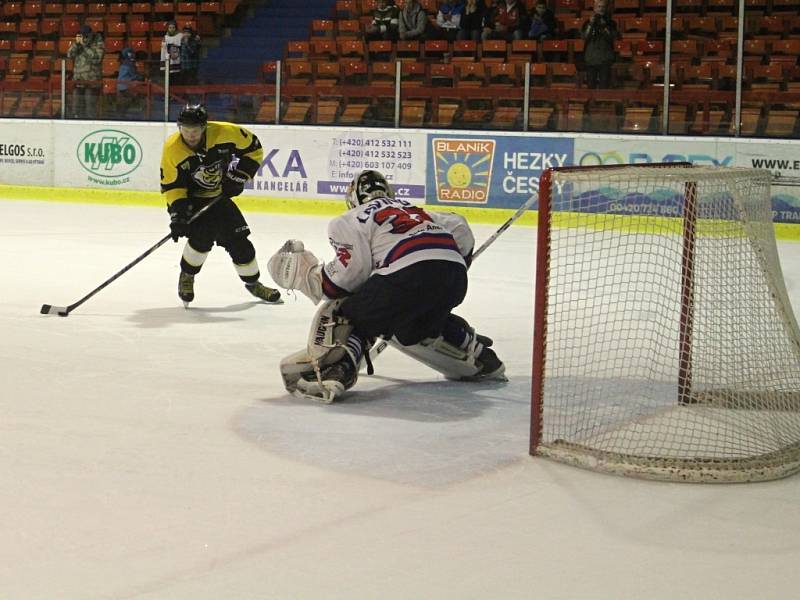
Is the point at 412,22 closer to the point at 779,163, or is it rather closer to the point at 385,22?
the point at 385,22

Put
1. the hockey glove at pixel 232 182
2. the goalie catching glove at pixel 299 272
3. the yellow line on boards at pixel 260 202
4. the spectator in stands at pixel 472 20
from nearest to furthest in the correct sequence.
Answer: the goalie catching glove at pixel 299 272 < the hockey glove at pixel 232 182 < the yellow line on boards at pixel 260 202 < the spectator in stands at pixel 472 20

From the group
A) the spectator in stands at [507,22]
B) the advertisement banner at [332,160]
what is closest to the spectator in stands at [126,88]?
the advertisement banner at [332,160]

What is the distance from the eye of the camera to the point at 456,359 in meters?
4.57

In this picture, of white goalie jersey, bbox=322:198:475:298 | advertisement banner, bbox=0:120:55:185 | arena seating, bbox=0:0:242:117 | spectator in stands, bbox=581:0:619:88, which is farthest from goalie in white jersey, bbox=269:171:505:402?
arena seating, bbox=0:0:242:117

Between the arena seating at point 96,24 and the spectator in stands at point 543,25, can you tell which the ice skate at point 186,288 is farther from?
the arena seating at point 96,24

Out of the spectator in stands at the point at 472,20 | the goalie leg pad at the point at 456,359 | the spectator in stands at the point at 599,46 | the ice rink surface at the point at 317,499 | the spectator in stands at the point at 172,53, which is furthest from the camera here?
the spectator in stands at the point at 472,20

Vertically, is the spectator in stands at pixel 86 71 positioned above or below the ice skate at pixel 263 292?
above

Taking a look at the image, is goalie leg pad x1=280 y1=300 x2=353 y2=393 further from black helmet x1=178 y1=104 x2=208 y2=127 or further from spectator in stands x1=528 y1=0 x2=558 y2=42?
spectator in stands x1=528 y1=0 x2=558 y2=42

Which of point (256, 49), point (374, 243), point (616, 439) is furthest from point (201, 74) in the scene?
point (616, 439)

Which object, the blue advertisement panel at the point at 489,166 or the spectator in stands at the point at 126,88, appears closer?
the blue advertisement panel at the point at 489,166

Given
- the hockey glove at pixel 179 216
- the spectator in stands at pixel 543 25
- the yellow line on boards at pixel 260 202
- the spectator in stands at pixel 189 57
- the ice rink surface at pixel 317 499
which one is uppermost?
the spectator in stands at pixel 543 25

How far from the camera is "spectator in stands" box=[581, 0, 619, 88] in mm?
10656

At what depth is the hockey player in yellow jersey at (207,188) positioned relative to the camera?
636 cm

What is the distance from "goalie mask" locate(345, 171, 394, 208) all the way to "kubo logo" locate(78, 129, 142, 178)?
8342mm
